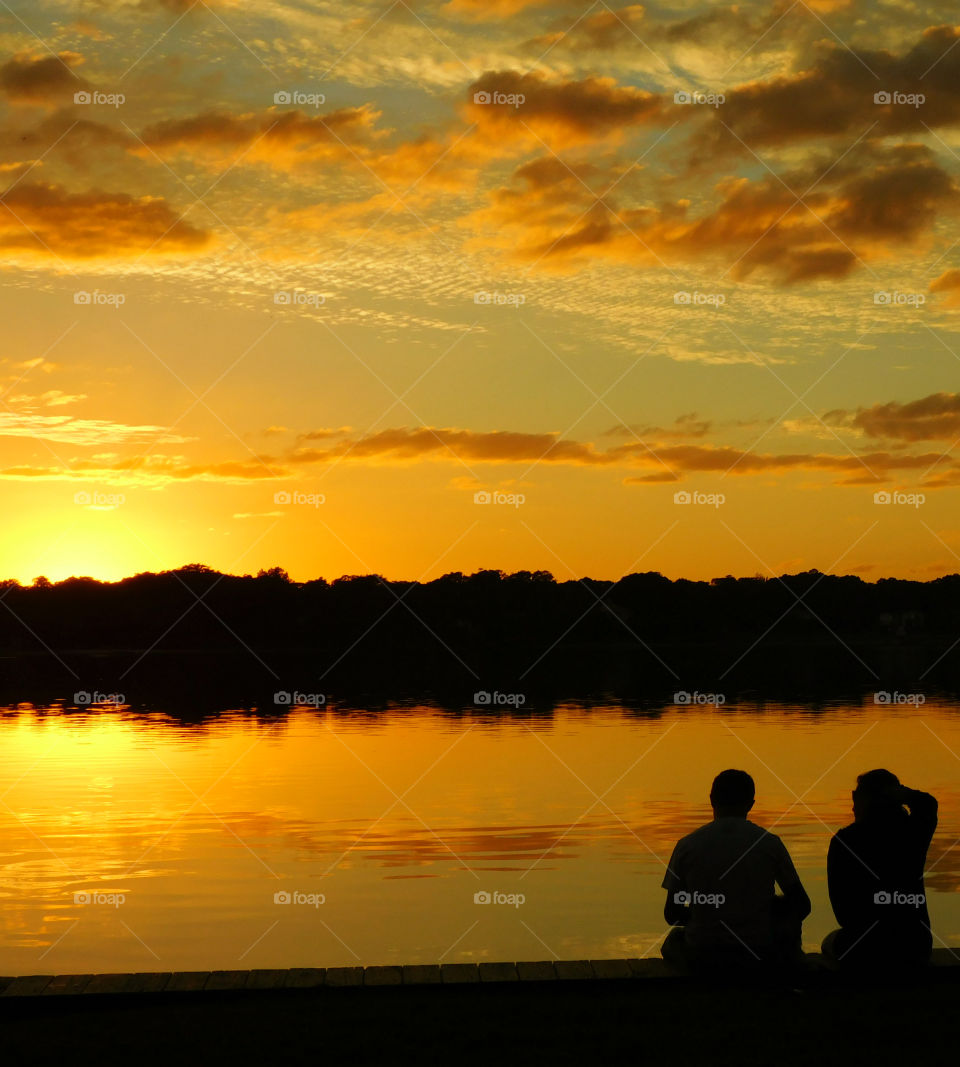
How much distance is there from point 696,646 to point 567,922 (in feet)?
478

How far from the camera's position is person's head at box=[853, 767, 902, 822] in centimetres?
985

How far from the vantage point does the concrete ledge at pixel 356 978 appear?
31.9ft

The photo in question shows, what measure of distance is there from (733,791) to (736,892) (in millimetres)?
696

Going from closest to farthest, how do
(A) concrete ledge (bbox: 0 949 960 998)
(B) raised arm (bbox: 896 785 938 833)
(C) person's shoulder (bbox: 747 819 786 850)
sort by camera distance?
(C) person's shoulder (bbox: 747 819 786 850), (A) concrete ledge (bbox: 0 949 960 998), (B) raised arm (bbox: 896 785 938 833)

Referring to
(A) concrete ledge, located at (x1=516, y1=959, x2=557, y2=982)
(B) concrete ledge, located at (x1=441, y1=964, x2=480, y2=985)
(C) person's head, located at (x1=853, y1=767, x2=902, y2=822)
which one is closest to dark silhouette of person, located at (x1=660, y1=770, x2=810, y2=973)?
(C) person's head, located at (x1=853, y1=767, x2=902, y2=822)

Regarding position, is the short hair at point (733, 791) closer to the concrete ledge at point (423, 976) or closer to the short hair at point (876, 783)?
the short hair at point (876, 783)

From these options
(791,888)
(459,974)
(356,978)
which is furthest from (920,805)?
(356,978)

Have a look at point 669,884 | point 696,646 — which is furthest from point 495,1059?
point 696,646

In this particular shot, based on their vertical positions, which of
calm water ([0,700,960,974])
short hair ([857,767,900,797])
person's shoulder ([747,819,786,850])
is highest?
short hair ([857,767,900,797])

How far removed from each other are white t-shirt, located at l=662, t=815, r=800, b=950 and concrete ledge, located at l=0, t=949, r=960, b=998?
507 millimetres

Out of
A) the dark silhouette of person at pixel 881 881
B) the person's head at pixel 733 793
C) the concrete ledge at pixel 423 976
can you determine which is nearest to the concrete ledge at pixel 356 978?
the concrete ledge at pixel 423 976

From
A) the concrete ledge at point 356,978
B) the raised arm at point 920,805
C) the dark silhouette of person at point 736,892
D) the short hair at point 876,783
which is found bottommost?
the concrete ledge at point 356,978

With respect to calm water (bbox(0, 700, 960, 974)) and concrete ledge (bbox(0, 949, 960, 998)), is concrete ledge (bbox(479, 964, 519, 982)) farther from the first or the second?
calm water (bbox(0, 700, 960, 974))

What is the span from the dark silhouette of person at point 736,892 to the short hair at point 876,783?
906 millimetres
